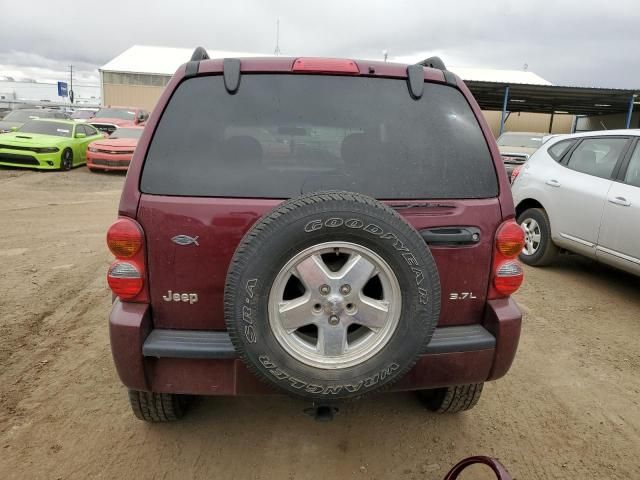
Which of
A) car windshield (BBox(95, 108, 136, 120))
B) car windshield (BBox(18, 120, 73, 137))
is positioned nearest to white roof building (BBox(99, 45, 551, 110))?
car windshield (BBox(95, 108, 136, 120))

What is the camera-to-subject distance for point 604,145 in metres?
4.97

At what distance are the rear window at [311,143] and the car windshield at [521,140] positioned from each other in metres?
10.9

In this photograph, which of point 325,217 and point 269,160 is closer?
point 325,217

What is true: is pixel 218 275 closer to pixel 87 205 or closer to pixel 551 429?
pixel 551 429

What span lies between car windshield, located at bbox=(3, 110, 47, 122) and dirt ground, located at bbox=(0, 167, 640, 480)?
14.6 m

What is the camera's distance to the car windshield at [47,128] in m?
12.8

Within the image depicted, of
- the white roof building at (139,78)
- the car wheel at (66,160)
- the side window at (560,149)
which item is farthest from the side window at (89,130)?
the white roof building at (139,78)

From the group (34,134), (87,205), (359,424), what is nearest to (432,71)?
(359,424)

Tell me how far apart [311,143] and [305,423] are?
5.04 ft

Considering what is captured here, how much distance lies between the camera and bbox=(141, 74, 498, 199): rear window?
207cm

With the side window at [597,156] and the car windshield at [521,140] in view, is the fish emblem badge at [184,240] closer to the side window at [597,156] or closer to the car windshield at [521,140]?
the side window at [597,156]

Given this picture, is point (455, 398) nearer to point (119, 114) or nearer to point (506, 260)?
point (506, 260)

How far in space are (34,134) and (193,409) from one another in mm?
12503

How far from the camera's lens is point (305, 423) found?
264 centimetres
